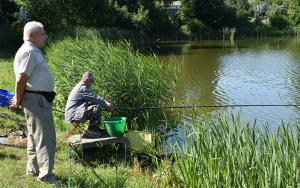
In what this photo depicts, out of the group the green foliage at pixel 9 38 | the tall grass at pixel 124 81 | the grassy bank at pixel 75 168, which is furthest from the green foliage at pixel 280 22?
the grassy bank at pixel 75 168

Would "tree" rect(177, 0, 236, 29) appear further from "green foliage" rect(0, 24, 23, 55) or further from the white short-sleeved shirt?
the white short-sleeved shirt

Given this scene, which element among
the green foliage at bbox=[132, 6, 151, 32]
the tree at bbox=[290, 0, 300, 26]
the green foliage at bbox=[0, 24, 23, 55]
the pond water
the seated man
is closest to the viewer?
the seated man

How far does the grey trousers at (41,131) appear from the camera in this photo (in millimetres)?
3533

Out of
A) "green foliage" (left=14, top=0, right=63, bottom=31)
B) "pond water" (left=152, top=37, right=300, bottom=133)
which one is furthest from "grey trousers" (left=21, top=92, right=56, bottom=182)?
"green foliage" (left=14, top=0, right=63, bottom=31)

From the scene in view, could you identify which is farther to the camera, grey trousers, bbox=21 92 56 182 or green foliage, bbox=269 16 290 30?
green foliage, bbox=269 16 290 30

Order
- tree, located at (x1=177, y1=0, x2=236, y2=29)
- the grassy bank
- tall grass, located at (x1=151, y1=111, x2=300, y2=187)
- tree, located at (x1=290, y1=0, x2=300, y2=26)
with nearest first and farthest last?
1. tall grass, located at (x1=151, y1=111, x2=300, y2=187)
2. the grassy bank
3. tree, located at (x1=177, y1=0, x2=236, y2=29)
4. tree, located at (x1=290, y1=0, x2=300, y2=26)

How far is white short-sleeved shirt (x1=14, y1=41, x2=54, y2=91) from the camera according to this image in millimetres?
3398

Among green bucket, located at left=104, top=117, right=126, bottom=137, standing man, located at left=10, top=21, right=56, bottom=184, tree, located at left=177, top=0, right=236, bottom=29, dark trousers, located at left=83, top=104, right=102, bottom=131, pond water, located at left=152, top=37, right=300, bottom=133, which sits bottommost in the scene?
pond water, located at left=152, top=37, right=300, bottom=133

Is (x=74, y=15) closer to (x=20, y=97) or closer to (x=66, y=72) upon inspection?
(x=66, y=72)

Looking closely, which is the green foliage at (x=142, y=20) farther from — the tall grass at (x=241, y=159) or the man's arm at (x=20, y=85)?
the man's arm at (x=20, y=85)

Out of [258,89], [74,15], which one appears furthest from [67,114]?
[74,15]

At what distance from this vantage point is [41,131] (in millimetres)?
3586

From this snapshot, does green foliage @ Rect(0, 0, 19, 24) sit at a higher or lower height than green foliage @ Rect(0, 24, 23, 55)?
higher

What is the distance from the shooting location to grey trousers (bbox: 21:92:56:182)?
3533 mm
